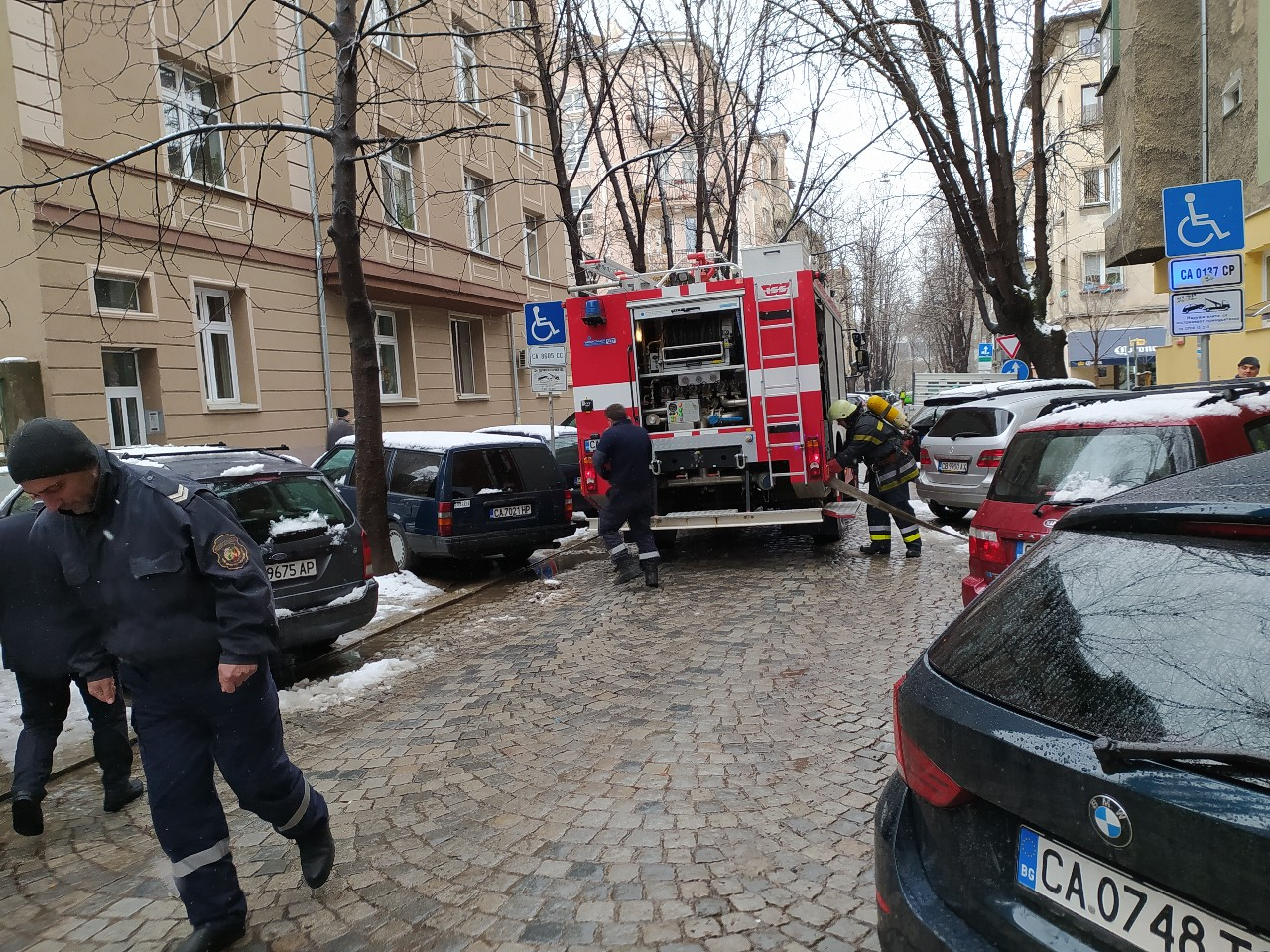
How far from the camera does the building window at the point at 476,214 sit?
21.1 metres

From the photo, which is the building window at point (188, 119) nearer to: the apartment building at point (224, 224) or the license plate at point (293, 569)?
the apartment building at point (224, 224)

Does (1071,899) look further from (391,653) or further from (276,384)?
(276,384)

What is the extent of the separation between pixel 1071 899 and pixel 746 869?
1.83 metres

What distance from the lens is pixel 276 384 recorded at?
15.5m

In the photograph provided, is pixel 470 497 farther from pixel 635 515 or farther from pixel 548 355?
pixel 548 355

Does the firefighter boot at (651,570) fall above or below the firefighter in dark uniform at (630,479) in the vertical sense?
below

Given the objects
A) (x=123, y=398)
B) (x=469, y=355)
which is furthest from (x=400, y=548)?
(x=469, y=355)

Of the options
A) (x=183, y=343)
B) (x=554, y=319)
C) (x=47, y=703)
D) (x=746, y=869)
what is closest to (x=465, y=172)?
(x=183, y=343)

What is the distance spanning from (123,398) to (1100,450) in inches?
522

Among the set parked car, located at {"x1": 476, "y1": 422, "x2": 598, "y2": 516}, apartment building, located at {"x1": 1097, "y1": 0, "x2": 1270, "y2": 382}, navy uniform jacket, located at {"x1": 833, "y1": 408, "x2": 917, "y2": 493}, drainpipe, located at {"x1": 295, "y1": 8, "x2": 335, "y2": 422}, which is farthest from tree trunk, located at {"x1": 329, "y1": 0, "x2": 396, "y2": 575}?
apartment building, located at {"x1": 1097, "y1": 0, "x2": 1270, "y2": 382}

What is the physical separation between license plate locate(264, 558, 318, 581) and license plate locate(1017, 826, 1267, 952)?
5236 mm

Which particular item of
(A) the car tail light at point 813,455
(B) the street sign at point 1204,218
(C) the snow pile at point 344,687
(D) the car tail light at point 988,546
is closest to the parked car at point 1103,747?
(D) the car tail light at point 988,546

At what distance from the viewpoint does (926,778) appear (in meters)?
1.94

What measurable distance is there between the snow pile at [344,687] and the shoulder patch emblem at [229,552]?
281 cm
